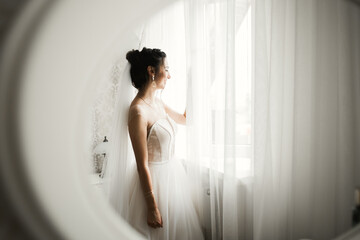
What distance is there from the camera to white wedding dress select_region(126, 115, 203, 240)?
39.6 inches

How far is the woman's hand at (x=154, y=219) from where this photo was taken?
3.17 feet

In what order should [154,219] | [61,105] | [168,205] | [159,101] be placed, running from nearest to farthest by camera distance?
[61,105]
[154,219]
[168,205]
[159,101]

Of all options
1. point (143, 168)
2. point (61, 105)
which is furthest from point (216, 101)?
point (61, 105)

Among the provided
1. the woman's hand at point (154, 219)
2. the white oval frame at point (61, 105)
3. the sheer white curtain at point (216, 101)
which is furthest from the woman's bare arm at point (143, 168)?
the white oval frame at point (61, 105)

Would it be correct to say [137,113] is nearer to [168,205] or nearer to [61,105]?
[168,205]

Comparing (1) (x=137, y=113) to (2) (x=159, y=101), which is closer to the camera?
(1) (x=137, y=113)

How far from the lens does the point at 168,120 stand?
1145 millimetres

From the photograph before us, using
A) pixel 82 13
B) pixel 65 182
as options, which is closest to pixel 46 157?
pixel 65 182

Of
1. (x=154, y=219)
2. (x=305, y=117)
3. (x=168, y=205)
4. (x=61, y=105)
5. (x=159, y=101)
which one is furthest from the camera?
(x=159, y=101)

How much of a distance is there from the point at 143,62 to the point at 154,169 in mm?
558

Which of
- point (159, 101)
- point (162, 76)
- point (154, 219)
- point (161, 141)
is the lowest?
point (154, 219)

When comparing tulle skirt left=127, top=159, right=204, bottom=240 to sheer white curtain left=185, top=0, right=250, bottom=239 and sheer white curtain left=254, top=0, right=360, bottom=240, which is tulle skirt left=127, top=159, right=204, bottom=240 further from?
sheer white curtain left=254, top=0, right=360, bottom=240

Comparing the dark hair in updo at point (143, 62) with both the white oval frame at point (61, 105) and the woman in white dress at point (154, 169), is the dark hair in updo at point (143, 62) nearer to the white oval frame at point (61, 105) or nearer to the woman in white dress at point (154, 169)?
the woman in white dress at point (154, 169)

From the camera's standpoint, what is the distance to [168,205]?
107 centimetres
